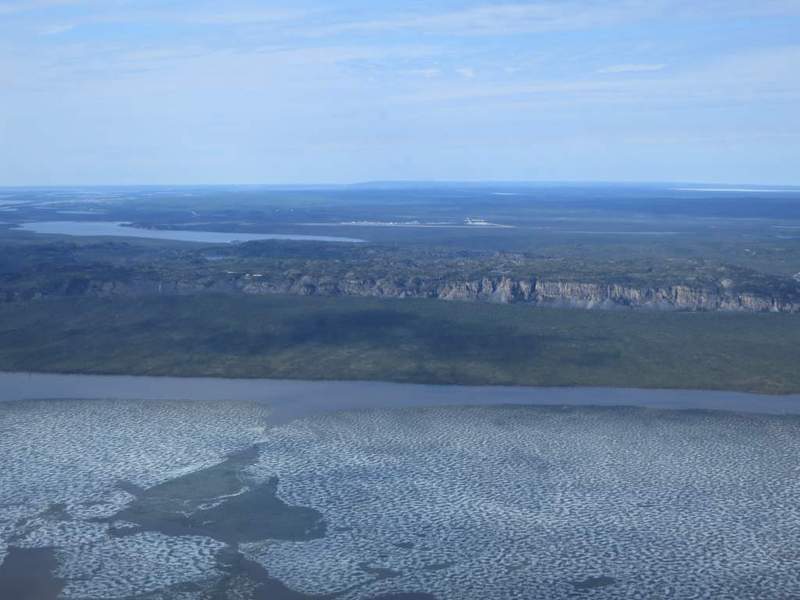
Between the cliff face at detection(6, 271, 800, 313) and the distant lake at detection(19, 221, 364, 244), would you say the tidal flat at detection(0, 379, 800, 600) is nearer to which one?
the cliff face at detection(6, 271, 800, 313)

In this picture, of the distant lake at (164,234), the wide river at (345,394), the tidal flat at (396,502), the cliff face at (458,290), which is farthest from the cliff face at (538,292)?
the distant lake at (164,234)

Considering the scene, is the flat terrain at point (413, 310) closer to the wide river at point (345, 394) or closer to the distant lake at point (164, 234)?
the wide river at point (345, 394)

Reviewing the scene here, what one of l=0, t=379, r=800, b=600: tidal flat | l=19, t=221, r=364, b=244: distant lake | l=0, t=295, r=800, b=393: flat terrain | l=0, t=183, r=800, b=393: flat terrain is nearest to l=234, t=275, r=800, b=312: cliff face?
l=0, t=183, r=800, b=393: flat terrain

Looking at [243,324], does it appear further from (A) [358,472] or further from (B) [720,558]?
(B) [720,558]

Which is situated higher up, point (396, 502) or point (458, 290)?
point (458, 290)

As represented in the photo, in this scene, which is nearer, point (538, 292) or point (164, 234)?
point (538, 292)

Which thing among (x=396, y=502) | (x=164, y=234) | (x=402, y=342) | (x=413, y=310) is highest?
(x=164, y=234)

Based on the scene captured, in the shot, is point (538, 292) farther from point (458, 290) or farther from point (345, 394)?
point (345, 394)

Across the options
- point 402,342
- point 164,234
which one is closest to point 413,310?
point 402,342
